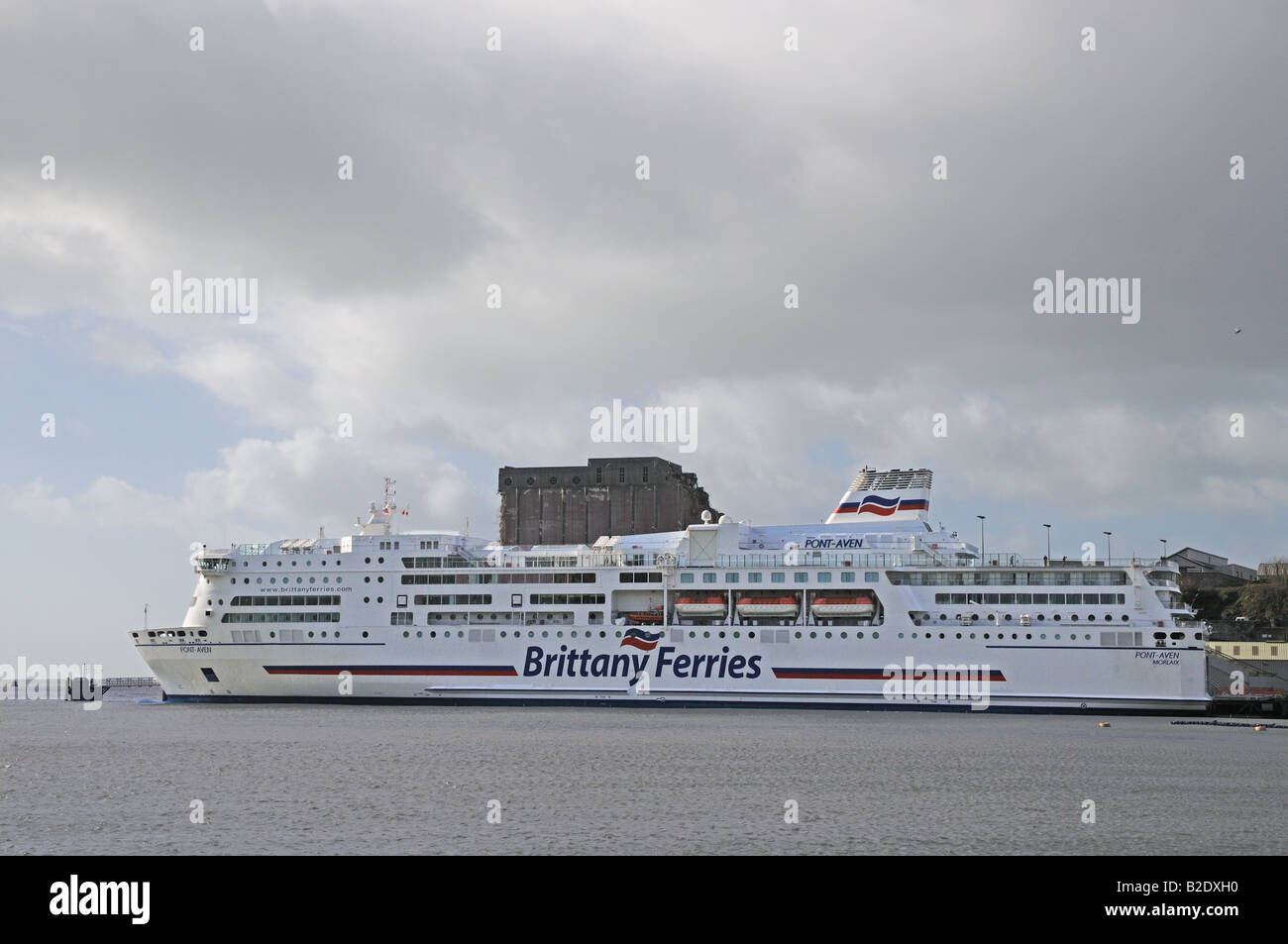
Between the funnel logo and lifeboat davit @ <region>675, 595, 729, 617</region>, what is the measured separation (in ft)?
4.84

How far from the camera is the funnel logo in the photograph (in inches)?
2128

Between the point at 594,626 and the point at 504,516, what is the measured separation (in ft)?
63.7

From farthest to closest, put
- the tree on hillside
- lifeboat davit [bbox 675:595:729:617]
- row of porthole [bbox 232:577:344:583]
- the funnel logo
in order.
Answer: the tree on hillside
row of porthole [bbox 232:577:344:583]
lifeboat davit [bbox 675:595:729:617]
the funnel logo

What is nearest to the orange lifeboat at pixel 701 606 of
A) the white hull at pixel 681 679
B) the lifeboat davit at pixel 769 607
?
the lifeboat davit at pixel 769 607

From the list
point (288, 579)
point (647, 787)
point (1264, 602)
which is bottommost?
point (647, 787)

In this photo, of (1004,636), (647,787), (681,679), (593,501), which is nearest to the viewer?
(647,787)

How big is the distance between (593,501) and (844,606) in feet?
73.0

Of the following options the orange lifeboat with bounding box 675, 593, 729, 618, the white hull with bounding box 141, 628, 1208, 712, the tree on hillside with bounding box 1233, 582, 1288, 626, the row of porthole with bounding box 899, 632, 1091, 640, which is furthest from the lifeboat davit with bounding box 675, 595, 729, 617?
the tree on hillside with bounding box 1233, 582, 1288, 626

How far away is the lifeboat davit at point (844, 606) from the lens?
2071 inches

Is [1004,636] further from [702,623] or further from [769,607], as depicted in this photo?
[702,623]

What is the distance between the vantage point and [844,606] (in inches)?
2080

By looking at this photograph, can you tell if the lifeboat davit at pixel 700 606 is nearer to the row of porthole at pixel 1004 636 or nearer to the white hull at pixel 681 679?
the white hull at pixel 681 679

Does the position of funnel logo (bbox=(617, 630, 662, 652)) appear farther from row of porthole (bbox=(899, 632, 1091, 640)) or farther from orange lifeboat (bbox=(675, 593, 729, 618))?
row of porthole (bbox=(899, 632, 1091, 640))

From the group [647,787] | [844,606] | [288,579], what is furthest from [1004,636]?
[288,579]
